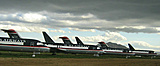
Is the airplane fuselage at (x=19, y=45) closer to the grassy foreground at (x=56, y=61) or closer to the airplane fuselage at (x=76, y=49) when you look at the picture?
the grassy foreground at (x=56, y=61)

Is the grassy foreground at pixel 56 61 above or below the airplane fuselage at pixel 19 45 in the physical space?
below

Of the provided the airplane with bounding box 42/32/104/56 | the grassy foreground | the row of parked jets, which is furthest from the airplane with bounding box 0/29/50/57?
the airplane with bounding box 42/32/104/56

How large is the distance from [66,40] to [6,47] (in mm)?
40711

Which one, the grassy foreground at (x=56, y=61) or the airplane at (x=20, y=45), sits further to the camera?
the airplane at (x=20, y=45)

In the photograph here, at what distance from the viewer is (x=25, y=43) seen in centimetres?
5384

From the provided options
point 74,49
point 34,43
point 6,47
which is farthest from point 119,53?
point 6,47

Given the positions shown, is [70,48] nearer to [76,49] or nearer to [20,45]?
[76,49]

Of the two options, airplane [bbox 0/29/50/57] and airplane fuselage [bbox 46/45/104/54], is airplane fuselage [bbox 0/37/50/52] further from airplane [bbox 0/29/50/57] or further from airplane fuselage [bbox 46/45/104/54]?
airplane fuselage [bbox 46/45/104/54]

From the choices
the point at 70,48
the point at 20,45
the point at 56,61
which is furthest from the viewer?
the point at 70,48

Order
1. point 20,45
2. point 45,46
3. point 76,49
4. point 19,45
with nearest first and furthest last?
point 19,45
point 20,45
point 45,46
point 76,49

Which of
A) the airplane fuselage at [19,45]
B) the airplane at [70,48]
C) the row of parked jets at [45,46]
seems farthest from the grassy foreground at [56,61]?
the airplane at [70,48]

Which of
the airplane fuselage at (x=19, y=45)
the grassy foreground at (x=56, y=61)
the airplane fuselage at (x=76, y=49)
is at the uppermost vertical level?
the airplane fuselage at (x=19, y=45)

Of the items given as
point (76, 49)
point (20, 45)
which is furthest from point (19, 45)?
point (76, 49)

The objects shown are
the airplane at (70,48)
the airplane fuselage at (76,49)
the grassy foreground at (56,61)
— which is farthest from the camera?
the airplane fuselage at (76,49)
